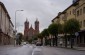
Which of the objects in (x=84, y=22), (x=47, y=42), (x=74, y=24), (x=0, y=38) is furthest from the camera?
(x=47, y=42)

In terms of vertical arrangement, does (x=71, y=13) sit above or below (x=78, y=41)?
above

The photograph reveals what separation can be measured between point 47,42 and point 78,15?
6636 cm

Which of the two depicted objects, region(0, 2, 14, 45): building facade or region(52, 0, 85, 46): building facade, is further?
region(0, 2, 14, 45): building facade

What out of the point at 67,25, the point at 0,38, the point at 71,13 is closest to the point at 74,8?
the point at 71,13

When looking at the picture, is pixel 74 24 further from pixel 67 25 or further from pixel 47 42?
pixel 47 42

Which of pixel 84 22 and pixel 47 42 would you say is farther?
pixel 47 42

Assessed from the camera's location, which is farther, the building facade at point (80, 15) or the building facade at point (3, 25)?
the building facade at point (3, 25)

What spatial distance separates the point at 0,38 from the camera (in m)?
91.5

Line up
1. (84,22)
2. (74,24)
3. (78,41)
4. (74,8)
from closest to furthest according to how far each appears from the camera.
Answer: (74,24) < (84,22) < (78,41) < (74,8)

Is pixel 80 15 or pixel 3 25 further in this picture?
pixel 3 25

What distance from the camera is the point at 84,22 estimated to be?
226ft

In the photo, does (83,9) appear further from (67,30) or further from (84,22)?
(67,30)

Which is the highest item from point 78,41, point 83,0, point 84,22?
point 83,0

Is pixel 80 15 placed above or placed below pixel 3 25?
above
